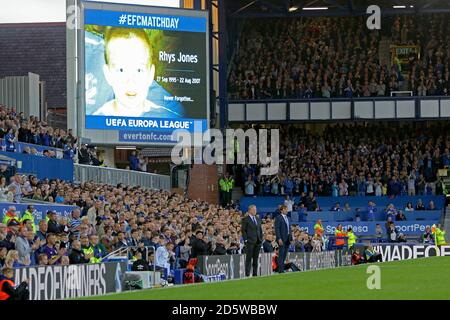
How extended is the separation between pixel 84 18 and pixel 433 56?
73.3ft

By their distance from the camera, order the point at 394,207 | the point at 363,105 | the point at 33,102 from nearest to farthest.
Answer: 1. the point at 33,102
2. the point at 394,207
3. the point at 363,105

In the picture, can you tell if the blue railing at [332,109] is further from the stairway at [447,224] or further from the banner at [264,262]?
the banner at [264,262]

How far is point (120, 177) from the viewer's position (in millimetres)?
45656

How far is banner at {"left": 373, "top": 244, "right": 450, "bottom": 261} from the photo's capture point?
142 ft

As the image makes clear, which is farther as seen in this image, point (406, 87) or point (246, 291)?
point (406, 87)

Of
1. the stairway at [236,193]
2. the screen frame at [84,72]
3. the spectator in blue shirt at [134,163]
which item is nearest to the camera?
the screen frame at [84,72]

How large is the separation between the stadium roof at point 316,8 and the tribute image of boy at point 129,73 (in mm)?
12609

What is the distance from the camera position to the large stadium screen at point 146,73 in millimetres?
46562

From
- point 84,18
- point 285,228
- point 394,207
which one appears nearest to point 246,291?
point 285,228

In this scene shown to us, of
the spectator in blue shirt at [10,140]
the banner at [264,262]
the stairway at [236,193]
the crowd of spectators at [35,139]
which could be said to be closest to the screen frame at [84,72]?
the crowd of spectators at [35,139]

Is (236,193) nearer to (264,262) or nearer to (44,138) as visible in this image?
(44,138)

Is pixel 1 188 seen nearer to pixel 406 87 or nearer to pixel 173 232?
pixel 173 232

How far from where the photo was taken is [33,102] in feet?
165

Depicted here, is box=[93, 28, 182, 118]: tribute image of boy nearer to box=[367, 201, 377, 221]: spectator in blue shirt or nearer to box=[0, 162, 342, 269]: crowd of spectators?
box=[0, 162, 342, 269]: crowd of spectators
